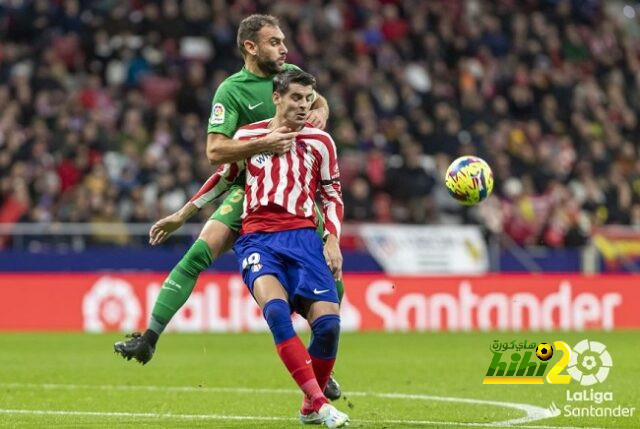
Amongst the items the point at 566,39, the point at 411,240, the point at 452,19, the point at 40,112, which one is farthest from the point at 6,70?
the point at 566,39

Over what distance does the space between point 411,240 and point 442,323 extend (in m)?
1.74

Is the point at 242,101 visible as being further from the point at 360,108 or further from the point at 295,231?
the point at 360,108

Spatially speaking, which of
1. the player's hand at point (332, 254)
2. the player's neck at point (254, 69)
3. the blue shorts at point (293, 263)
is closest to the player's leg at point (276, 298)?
the blue shorts at point (293, 263)

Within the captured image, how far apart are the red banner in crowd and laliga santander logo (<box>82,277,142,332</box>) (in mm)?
14

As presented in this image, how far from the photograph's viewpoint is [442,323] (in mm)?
20688

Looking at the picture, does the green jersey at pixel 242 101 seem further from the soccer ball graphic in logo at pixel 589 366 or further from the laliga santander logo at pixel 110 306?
the laliga santander logo at pixel 110 306

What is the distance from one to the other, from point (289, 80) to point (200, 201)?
1469 millimetres

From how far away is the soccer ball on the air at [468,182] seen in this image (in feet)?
32.3

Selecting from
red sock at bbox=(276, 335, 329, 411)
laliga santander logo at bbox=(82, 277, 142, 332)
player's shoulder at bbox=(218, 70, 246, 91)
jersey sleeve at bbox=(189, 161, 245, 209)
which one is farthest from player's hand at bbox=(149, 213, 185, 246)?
laliga santander logo at bbox=(82, 277, 142, 332)

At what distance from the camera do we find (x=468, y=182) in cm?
985

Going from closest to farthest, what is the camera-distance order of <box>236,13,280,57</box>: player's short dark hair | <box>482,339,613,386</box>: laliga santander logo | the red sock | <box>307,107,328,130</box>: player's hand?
the red sock → <box>307,107,328,130</box>: player's hand → <box>236,13,280,57</box>: player's short dark hair → <box>482,339,613,386</box>: laliga santander logo

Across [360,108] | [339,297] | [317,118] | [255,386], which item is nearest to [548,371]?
[255,386]

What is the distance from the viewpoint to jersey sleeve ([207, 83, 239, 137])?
9320mm

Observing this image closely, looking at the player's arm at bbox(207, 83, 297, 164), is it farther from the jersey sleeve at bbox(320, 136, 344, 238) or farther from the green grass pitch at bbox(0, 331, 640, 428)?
the green grass pitch at bbox(0, 331, 640, 428)
